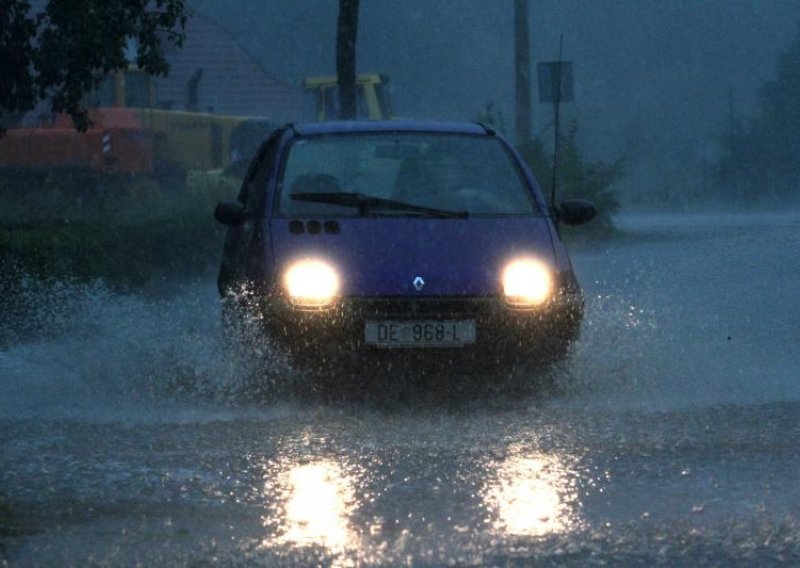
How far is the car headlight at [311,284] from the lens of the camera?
9.12 m

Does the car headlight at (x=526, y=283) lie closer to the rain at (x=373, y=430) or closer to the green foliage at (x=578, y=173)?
the rain at (x=373, y=430)

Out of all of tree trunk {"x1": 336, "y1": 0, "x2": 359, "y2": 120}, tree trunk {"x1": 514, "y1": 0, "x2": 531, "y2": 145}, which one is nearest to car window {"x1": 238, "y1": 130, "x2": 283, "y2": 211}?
tree trunk {"x1": 336, "y1": 0, "x2": 359, "y2": 120}

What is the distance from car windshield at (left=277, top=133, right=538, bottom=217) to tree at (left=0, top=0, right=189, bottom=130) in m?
4.59

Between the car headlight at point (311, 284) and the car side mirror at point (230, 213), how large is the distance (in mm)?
1284

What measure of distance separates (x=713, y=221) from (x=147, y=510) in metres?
34.9

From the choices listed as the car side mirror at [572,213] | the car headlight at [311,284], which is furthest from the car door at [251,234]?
the car side mirror at [572,213]

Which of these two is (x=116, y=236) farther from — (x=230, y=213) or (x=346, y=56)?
(x=346, y=56)

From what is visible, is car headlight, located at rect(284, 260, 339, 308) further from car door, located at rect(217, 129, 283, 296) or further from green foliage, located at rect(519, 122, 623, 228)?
green foliage, located at rect(519, 122, 623, 228)

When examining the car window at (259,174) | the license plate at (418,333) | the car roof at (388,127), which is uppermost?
the car roof at (388,127)

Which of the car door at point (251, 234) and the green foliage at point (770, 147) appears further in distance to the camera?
the green foliage at point (770, 147)

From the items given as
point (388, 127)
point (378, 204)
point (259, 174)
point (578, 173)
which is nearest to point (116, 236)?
point (259, 174)

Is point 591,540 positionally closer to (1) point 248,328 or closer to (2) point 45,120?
(1) point 248,328

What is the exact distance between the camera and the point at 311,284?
920cm

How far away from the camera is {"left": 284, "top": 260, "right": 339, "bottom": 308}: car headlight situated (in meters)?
9.12
